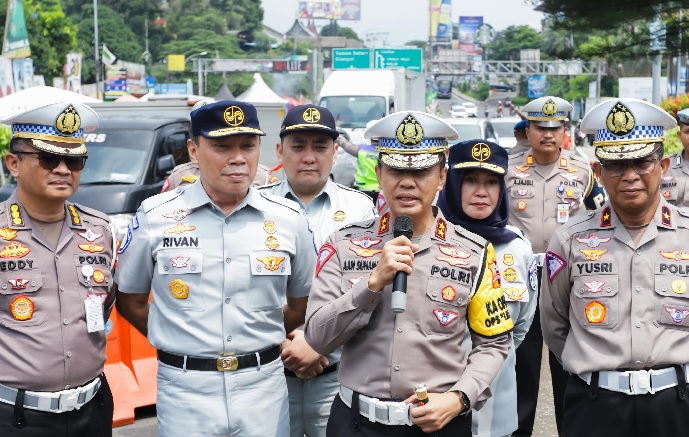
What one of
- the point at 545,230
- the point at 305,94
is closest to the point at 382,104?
the point at 545,230

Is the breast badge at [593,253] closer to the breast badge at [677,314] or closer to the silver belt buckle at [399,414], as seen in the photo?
the breast badge at [677,314]

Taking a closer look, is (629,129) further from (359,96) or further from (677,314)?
(359,96)

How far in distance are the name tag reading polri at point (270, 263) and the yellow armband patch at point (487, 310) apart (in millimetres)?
915

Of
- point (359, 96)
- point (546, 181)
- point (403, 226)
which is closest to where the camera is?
point (403, 226)

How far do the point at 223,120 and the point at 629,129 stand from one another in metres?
1.65

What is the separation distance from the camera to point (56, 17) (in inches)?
1938

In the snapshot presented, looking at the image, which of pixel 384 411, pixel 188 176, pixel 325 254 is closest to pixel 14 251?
pixel 325 254

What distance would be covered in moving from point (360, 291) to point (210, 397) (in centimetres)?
92

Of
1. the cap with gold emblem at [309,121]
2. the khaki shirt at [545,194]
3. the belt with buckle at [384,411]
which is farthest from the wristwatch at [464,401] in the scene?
the khaki shirt at [545,194]

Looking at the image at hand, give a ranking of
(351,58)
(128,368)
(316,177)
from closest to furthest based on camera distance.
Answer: (316,177) → (128,368) → (351,58)

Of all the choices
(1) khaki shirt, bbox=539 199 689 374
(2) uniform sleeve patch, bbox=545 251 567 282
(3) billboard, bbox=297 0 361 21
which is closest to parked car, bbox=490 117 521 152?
(2) uniform sleeve patch, bbox=545 251 567 282

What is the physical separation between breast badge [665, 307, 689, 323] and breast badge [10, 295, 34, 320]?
2.58 m

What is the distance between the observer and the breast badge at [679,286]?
3910mm

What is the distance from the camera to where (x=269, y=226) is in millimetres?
4102
